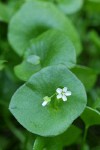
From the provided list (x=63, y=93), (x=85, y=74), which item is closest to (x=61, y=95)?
(x=63, y=93)

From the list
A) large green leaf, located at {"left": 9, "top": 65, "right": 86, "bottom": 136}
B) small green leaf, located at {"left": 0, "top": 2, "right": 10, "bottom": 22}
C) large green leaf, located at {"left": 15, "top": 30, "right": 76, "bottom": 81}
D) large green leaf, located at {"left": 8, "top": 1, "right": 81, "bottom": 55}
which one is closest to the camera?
large green leaf, located at {"left": 9, "top": 65, "right": 86, "bottom": 136}

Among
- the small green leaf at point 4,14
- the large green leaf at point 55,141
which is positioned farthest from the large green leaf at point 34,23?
the large green leaf at point 55,141

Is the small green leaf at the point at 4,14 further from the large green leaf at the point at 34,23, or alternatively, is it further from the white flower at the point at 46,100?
the white flower at the point at 46,100

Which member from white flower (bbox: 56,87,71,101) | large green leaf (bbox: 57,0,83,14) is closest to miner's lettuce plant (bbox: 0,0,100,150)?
white flower (bbox: 56,87,71,101)

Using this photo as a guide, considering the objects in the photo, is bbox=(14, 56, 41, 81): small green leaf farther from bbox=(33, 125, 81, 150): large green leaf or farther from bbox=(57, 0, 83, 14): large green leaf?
bbox=(57, 0, 83, 14): large green leaf

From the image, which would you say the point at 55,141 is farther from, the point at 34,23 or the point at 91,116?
the point at 34,23

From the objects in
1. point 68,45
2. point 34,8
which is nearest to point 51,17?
point 34,8
